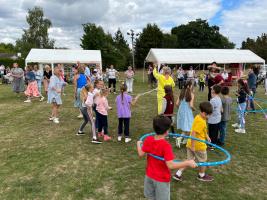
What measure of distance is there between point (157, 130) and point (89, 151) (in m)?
3.76

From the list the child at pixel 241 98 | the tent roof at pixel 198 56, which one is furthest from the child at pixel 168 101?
the tent roof at pixel 198 56

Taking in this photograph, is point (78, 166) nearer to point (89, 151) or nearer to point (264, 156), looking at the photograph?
point (89, 151)

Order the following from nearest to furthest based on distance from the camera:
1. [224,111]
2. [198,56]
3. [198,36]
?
[224,111] → [198,56] → [198,36]

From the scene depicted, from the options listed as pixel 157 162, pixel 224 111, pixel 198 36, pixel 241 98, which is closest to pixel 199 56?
pixel 241 98

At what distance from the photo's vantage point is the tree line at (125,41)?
43.8 m

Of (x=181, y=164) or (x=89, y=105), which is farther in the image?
(x=89, y=105)

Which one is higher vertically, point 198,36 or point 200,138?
point 198,36

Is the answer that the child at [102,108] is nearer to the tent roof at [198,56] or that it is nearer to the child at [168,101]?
the child at [168,101]

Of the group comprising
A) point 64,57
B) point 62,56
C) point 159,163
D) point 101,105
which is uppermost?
point 62,56

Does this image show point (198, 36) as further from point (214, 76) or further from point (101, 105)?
point (101, 105)

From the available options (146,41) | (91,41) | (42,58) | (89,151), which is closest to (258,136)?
(89,151)

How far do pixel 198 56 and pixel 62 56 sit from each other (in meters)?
13.5

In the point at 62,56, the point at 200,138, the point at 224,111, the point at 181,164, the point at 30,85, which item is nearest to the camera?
the point at 181,164

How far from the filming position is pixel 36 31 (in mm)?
57594
